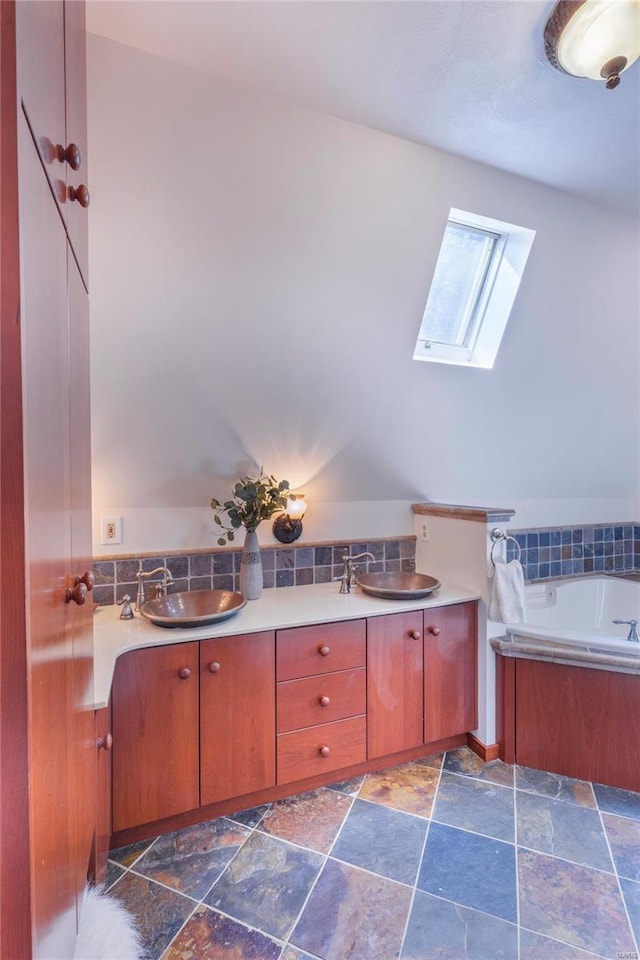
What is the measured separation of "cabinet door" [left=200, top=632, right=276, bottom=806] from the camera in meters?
1.82

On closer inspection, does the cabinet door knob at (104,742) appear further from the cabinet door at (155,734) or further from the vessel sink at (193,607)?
the vessel sink at (193,607)

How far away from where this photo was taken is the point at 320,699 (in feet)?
6.63

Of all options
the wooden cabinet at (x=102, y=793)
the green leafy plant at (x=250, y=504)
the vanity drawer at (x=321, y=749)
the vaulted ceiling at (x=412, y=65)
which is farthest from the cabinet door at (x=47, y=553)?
the green leafy plant at (x=250, y=504)

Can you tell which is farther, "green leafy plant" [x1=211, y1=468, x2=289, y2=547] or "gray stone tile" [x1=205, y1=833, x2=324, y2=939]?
"green leafy plant" [x1=211, y1=468, x2=289, y2=547]

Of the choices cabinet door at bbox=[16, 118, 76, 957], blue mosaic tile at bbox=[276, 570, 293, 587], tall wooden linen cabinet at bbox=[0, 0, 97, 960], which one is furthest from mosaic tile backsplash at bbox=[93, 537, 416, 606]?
cabinet door at bbox=[16, 118, 76, 957]

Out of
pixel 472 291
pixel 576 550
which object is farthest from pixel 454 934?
pixel 472 291

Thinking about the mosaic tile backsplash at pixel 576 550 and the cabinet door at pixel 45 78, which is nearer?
the cabinet door at pixel 45 78

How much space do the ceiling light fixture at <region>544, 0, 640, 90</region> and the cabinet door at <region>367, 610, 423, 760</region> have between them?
2.09m

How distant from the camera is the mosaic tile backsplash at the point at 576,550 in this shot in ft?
10.4

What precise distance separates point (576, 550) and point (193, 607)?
9.15 ft

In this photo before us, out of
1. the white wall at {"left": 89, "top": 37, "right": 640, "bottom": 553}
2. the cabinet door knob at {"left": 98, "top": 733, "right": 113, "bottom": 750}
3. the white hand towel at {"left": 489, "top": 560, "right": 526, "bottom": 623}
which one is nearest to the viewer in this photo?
the cabinet door knob at {"left": 98, "top": 733, "right": 113, "bottom": 750}

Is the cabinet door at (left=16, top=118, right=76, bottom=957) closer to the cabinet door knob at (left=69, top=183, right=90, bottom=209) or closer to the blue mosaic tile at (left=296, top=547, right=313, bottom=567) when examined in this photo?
the cabinet door knob at (left=69, top=183, right=90, bottom=209)

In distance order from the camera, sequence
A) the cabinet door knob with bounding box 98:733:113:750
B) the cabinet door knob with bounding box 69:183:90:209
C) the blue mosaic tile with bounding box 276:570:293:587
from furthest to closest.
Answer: the blue mosaic tile with bounding box 276:570:293:587, the cabinet door knob with bounding box 98:733:113:750, the cabinet door knob with bounding box 69:183:90:209

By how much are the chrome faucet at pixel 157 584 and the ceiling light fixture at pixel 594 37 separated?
230 cm
